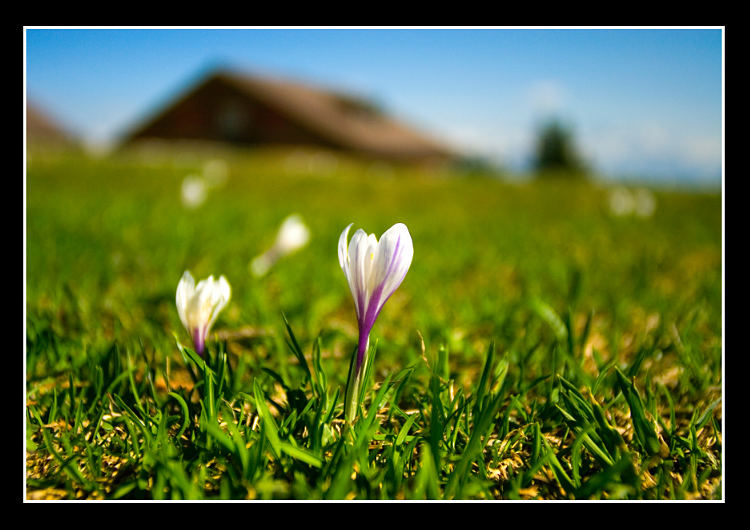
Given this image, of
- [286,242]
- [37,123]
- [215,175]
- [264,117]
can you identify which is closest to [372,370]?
[286,242]

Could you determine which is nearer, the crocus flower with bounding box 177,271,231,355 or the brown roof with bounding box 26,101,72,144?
→ the crocus flower with bounding box 177,271,231,355

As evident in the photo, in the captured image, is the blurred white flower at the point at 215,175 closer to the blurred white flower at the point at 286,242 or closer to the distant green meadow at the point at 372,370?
the distant green meadow at the point at 372,370

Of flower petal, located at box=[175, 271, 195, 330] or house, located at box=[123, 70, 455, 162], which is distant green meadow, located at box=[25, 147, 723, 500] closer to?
flower petal, located at box=[175, 271, 195, 330]

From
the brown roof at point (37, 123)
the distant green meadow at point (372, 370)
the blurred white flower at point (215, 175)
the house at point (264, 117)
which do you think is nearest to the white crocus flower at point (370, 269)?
the distant green meadow at point (372, 370)

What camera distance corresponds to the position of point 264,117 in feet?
62.6

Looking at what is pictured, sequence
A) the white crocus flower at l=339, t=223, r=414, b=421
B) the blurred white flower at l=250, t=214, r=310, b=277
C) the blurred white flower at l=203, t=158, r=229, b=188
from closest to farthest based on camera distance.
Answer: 1. the white crocus flower at l=339, t=223, r=414, b=421
2. the blurred white flower at l=250, t=214, r=310, b=277
3. the blurred white flower at l=203, t=158, r=229, b=188

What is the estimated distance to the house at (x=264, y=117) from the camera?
17266mm

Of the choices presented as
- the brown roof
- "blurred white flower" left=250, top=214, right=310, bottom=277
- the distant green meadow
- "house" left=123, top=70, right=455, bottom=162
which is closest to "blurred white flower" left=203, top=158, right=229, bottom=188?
the brown roof

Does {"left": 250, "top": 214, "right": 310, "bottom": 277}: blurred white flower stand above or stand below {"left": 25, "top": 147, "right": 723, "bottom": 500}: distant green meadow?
above

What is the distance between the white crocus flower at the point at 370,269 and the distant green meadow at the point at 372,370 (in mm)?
98

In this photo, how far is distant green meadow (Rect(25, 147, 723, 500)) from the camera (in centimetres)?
96

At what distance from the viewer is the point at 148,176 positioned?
22.7 feet

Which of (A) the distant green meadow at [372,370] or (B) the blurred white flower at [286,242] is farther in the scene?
(B) the blurred white flower at [286,242]

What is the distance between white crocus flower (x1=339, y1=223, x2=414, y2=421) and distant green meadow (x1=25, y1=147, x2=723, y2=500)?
0.32 feet
